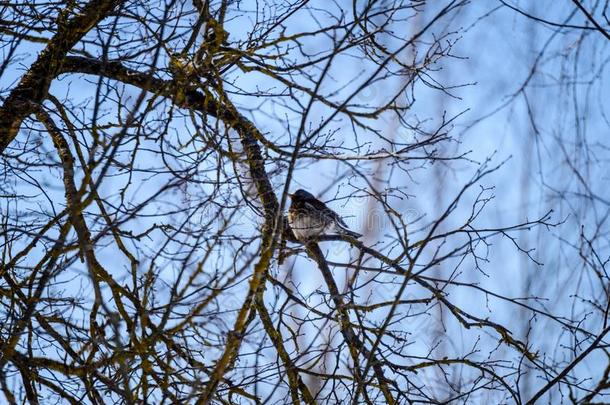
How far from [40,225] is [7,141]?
1.70 feet

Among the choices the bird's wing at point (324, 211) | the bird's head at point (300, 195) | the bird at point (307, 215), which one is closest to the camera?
the bird's wing at point (324, 211)

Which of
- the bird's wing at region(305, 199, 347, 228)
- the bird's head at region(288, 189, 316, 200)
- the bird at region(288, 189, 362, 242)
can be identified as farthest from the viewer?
the bird's head at region(288, 189, 316, 200)

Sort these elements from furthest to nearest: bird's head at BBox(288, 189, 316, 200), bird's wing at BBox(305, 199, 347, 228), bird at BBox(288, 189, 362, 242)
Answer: bird's head at BBox(288, 189, 316, 200) → bird at BBox(288, 189, 362, 242) → bird's wing at BBox(305, 199, 347, 228)

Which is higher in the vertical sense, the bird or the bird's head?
the bird's head

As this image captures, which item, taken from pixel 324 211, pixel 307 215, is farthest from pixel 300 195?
pixel 324 211

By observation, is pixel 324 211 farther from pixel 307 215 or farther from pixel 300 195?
pixel 300 195

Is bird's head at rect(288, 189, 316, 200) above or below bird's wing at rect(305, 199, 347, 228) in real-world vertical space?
above

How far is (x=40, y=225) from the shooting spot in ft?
12.9

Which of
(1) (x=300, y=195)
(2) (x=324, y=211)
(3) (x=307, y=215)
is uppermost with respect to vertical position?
(1) (x=300, y=195)

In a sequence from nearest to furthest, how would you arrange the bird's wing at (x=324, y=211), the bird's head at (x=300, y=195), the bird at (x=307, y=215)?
the bird's wing at (x=324, y=211), the bird at (x=307, y=215), the bird's head at (x=300, y=195)

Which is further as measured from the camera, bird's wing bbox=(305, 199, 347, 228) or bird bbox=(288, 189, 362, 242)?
bird bbox=(288, 189, 362, 242)

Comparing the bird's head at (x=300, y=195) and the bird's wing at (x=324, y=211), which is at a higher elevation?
the bird's head at (x=300, y=195)

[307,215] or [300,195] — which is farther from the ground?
[300,195]

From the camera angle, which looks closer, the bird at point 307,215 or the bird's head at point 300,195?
the bird at point 307,215
